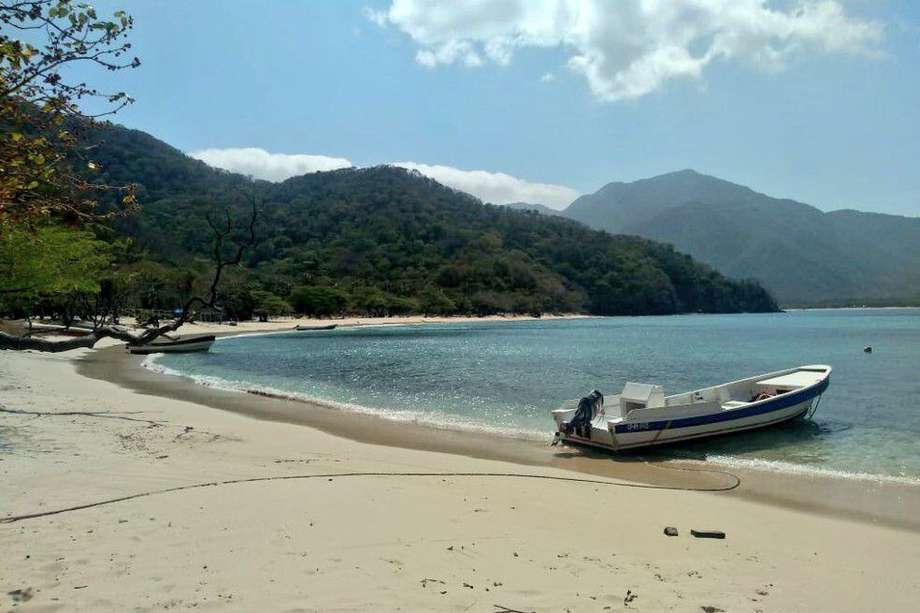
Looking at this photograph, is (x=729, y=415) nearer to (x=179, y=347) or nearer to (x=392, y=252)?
(x=179, y=347)

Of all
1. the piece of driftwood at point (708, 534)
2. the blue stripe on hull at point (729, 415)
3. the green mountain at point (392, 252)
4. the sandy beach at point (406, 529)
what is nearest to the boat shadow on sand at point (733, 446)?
the blue stripe on hull at point (729, 415)

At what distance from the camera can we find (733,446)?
14398 mm

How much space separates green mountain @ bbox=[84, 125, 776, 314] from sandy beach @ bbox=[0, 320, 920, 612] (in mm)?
84254

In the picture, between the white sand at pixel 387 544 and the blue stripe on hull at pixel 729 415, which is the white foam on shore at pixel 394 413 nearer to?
the blue stripe on hull at pixel 729 415

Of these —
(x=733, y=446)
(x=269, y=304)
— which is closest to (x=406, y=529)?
(x=733, y=446)

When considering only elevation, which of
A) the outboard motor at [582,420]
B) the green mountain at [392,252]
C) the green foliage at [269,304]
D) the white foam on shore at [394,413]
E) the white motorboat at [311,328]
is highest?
the green mountain at [392,252]

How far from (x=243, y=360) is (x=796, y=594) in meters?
36.1

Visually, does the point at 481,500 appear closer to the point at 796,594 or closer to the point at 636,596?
the point at 636,596

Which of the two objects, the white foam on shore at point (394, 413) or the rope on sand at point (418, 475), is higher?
the rope on sand at point (418, 475)

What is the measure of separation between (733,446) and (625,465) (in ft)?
11.7

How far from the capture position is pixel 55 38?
6.14 metres

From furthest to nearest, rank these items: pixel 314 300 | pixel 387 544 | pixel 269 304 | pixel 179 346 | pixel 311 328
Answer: pixel 314 300 < pixel 269 304 < pixel 311 328 < pixel 179 346 < pixel 387 544

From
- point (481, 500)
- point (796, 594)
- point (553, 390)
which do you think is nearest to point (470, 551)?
point (481, 500)

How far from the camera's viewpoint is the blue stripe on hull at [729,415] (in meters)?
13.4
